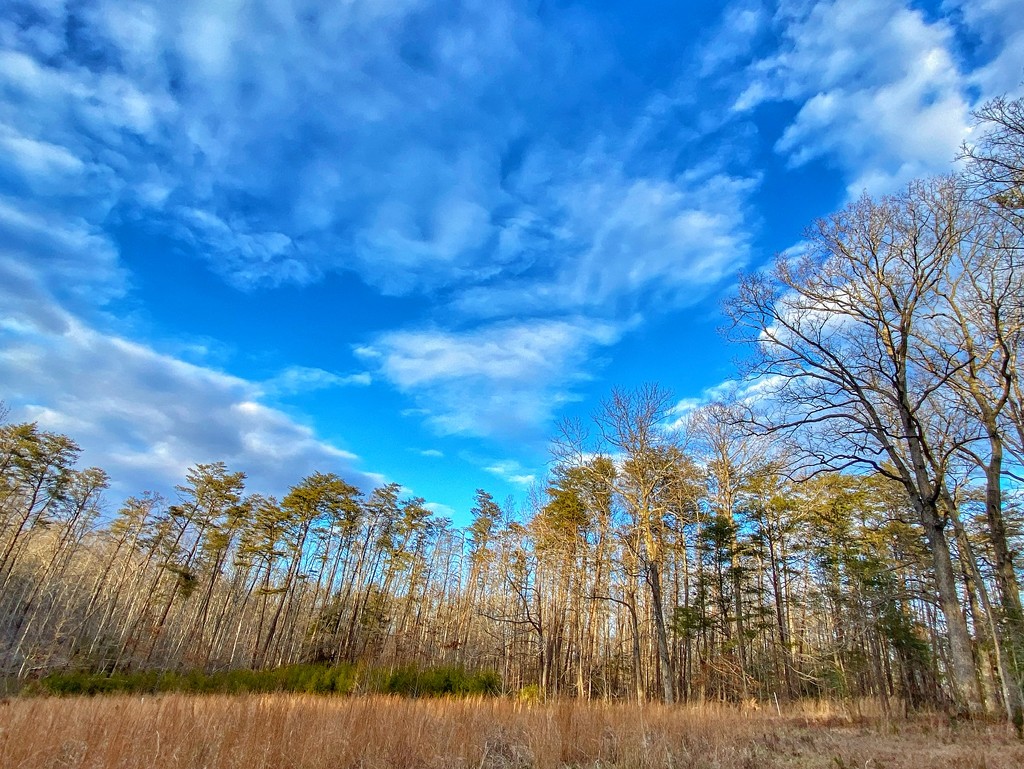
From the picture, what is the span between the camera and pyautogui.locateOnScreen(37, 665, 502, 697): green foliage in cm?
1552

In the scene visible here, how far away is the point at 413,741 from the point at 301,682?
15878mm

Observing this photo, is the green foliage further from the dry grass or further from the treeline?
the dry grass

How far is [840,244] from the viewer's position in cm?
1312

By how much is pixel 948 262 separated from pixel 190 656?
50059 millimetres

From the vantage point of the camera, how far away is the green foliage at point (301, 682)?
15.5m

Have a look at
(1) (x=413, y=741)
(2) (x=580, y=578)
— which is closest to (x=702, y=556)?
(2) (x=580, y=578)

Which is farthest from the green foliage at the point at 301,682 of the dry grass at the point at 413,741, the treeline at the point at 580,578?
the dry grass at the point at 413,741

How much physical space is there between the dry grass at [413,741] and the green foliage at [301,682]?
26.4 ft

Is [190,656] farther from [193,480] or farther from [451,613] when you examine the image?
[451,613]

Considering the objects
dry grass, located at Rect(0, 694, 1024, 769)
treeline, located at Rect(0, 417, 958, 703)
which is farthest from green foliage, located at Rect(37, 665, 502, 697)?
dry grass, located at Rect(0, 694, 1024, 769)

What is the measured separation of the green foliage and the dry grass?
8.04m

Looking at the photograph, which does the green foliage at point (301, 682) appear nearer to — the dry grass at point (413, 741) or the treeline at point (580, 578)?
the treeline at point (580, 578)

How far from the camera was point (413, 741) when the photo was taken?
19.1ft

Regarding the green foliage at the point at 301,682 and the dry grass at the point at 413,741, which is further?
the green foliage at the point at 301,682
